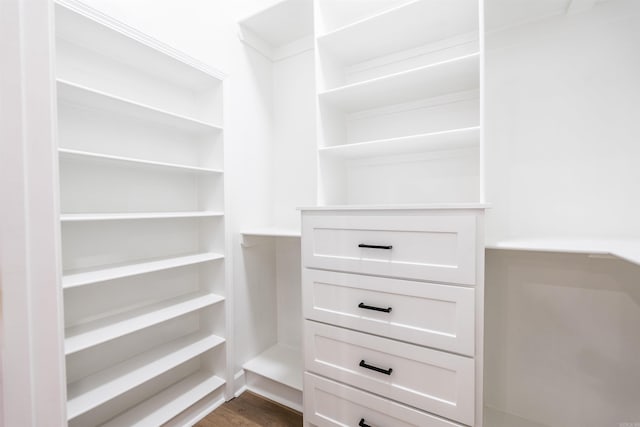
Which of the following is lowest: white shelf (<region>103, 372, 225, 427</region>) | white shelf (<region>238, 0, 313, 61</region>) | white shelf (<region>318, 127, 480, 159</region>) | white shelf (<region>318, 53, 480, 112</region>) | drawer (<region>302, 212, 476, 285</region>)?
white shelf (<region>103, 372, 225, 427</region>)

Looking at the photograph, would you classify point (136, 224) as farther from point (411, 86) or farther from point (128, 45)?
point (411, 86)

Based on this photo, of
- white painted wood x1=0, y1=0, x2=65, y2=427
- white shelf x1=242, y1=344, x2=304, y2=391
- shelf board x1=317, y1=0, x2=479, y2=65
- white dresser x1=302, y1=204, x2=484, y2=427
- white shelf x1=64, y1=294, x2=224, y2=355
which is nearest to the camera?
white painted wood x1=0, y1=0, x2=65, y2=427

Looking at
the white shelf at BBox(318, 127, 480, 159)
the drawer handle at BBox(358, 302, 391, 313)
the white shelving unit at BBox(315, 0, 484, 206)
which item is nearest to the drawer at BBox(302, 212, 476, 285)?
the drawer handle at BBox(358, 302, 391, 313)

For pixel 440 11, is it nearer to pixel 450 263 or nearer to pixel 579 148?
pixel 579 148

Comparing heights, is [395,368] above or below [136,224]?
below

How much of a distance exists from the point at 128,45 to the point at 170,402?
Answer: 1.82 meters

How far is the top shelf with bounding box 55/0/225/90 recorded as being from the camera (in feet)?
3.47

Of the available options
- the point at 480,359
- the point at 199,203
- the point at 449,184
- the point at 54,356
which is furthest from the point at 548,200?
the point at 54,356

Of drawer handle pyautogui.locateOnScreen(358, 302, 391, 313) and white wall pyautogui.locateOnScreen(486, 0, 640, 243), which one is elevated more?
white wall pyautogui.locateOnScreen(486, 0, 640, 243)

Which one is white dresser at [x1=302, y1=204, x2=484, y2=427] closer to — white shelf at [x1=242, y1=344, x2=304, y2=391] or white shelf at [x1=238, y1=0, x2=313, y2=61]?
white shelf at [x1=242, y1=344, x2=304, y2=391]

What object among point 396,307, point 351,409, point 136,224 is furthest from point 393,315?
point 136,224

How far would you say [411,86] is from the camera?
1.35 m

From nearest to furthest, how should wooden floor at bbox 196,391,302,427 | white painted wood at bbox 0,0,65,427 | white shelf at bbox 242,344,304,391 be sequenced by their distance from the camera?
white painted wood at bbox 0,0,65,427, wooden floor at bbox 196,391,302,427, white shelf at bbox 242,344,304,391

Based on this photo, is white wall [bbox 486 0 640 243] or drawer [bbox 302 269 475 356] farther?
white wall [bbox 486 0 640 243]
